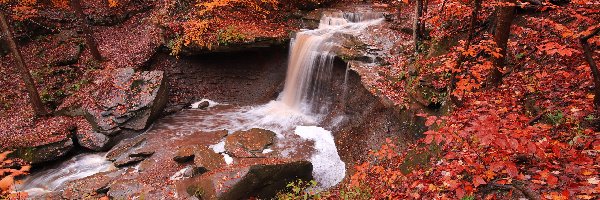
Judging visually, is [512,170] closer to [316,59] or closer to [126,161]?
[316,59]

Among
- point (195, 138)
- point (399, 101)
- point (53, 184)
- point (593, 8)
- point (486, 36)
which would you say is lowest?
point (53, 184)

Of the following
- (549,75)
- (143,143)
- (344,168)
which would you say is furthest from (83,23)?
(549,75)

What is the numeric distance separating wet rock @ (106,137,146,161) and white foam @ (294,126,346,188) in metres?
5.42

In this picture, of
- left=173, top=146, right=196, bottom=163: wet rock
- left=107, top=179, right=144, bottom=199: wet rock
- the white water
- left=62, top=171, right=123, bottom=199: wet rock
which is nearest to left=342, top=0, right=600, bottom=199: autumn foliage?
left=173, top=146, right=196, bottom=163: wet rock

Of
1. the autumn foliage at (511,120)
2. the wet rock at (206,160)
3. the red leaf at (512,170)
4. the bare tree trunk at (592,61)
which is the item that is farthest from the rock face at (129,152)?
the bare tree trunk at (592,61)

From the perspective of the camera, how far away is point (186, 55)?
15.5 metres

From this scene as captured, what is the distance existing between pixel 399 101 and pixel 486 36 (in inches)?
106

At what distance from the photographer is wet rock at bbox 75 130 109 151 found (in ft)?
39.1

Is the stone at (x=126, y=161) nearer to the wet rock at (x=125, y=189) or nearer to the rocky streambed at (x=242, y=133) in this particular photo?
the rocky streambed at (x=242, y=133)

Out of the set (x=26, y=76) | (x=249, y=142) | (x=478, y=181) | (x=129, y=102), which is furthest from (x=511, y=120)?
(x=26, y=76)

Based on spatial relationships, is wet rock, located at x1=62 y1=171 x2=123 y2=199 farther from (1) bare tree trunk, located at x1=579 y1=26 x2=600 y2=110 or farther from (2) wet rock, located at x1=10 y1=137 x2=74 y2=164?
(1) bare tree trunk, located at x1=579 y1=26 x2=600 y2=110

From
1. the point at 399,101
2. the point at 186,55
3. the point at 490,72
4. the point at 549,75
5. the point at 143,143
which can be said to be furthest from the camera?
the point at 186,55

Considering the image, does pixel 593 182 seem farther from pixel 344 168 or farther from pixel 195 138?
pixel 195 138

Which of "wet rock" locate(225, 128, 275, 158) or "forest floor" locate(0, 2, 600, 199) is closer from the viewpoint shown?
"forest floor" locate(0, 2, 600, 199)
